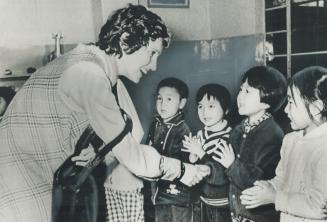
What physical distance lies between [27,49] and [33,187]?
41 centimetres

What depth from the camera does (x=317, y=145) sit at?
1.10 meters

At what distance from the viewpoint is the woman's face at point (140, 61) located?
121cm

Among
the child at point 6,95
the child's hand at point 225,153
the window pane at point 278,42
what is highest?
the window pane at point 278,42

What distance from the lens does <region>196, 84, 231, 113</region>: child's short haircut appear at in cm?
123

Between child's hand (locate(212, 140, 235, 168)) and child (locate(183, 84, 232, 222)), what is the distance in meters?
0.01

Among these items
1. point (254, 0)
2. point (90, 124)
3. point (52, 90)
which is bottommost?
point (90, 124)

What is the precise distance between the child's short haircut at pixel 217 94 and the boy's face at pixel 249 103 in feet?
0.12

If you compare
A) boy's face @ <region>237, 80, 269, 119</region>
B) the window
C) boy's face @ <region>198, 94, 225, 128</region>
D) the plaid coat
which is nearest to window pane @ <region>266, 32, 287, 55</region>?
the window

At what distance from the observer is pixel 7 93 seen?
1.17 m

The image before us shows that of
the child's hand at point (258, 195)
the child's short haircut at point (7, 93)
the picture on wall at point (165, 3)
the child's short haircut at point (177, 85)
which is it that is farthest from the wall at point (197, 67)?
the child's short haircut at point (7, 93)

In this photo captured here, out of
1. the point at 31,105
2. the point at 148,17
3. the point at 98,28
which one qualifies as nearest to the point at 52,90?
the point at 31,105

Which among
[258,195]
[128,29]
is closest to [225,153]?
[258,195]

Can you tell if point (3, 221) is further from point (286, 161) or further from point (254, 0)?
point (254, 0)

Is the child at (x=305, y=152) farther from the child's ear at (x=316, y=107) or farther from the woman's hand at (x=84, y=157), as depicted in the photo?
the woman's hand at (x=84, y=157)
